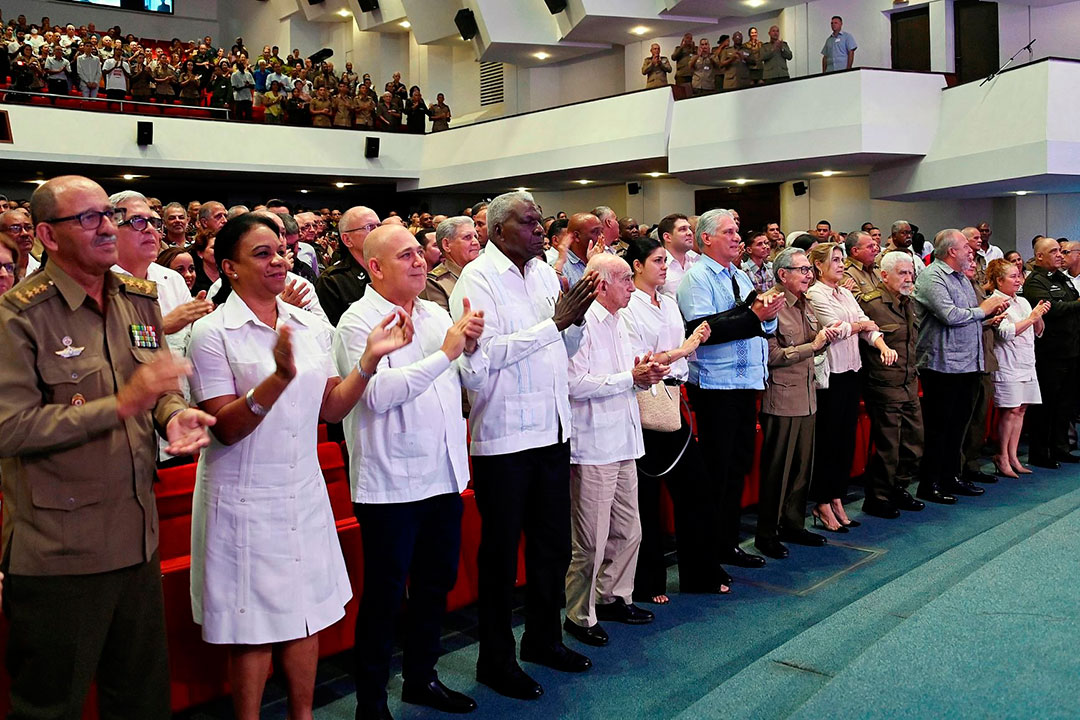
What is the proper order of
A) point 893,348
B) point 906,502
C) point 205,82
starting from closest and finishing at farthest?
1. point 893,348
2. point 906,502
3. point 205,82

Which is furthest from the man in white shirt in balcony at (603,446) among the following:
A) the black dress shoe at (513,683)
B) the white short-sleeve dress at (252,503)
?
the white short-sleeve dress at (252,503)

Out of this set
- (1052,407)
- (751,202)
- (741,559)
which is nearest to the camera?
(741,559)

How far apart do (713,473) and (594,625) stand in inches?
39.4

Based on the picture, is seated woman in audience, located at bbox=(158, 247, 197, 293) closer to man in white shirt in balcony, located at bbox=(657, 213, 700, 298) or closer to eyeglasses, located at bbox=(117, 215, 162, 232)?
eyeglasses, located at bbox=(117, 215, 162, 232)

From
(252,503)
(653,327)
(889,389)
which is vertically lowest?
(889,389)

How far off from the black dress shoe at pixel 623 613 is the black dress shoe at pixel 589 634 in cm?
16

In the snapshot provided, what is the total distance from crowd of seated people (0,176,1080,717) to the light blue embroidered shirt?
0.03ft

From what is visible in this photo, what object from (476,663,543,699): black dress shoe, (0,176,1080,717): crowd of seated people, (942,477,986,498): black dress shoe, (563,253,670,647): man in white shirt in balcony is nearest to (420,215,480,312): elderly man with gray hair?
(0,176,1080,717): crowd of seated people

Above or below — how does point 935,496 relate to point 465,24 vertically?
below

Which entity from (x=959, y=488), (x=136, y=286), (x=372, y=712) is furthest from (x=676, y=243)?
(x=136, y=286)

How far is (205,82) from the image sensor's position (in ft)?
50.5

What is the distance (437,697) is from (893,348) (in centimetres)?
352

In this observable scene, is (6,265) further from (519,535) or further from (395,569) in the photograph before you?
(519,535)

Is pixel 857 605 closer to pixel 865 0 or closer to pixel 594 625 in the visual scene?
pixel 594 625
